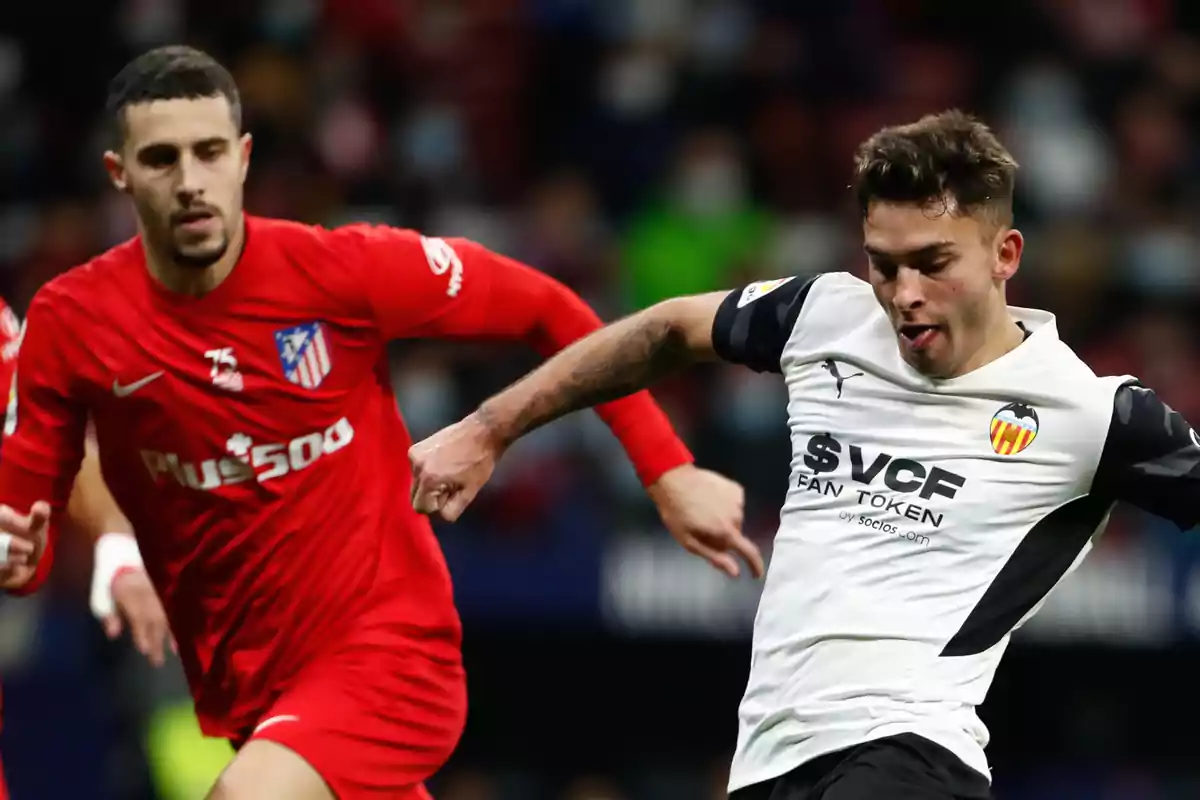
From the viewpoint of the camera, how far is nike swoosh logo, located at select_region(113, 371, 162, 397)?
15.7 ft

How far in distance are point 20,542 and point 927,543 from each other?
205cm

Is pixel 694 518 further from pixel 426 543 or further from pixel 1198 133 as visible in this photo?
pixel 1198 133

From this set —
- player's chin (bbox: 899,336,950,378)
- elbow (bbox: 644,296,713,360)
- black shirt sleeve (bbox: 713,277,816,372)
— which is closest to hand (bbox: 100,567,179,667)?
elbow (bbox: 644,296,713,360)

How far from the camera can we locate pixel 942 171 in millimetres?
3984

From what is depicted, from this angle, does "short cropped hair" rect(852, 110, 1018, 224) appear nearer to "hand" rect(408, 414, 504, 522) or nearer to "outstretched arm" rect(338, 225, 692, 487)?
"hand" rect(408, 414, 504, 522)

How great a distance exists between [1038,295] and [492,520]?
2809 mm

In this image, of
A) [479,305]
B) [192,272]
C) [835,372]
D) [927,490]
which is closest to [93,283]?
[192,272]

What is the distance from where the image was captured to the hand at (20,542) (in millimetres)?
4645

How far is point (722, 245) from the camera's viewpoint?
33.1 ft

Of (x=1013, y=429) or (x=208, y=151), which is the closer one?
(x=1013, y=429)

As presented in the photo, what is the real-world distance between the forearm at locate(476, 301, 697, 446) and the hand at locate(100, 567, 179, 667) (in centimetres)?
126

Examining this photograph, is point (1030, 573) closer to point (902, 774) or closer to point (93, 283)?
point (902, 774)

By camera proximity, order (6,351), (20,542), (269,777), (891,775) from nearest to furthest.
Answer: (891,775)
(269,777)
(20,542)
(6,351)

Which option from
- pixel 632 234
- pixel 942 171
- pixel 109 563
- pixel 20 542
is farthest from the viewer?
pixel 632 234
